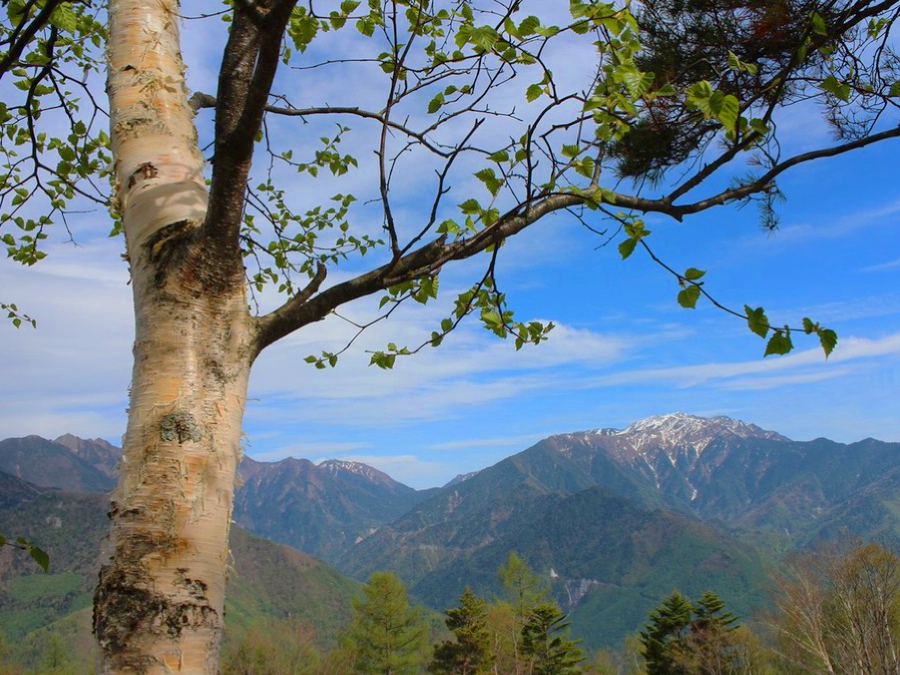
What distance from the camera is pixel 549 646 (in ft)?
137

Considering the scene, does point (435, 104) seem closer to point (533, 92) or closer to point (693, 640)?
point (533, 92)

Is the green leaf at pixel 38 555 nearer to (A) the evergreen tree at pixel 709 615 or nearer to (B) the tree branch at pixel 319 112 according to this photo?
(B) the tree branch at pixel 319 112

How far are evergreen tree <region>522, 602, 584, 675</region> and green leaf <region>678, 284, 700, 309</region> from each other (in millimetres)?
42694

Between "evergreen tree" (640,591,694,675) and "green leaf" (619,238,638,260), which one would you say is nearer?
"green leaf" (619,238,638,260)

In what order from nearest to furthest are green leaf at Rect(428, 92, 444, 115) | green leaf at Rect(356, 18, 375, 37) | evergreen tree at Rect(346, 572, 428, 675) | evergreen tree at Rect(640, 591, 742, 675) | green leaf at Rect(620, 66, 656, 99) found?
1. green leaf at Rect(620, 66, 656, 99)
2. green leaf at Rect(428, 92, 444, 115)
3. green leaf at Rect(356, 18, 375, 37)
4. evergreen tree at Rect(640, 591, 742, 675)
5. evergreen tree at Rect(346, 572, 428, 675)

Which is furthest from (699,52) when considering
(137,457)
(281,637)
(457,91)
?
(281,637)

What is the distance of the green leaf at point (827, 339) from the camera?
5.60ft

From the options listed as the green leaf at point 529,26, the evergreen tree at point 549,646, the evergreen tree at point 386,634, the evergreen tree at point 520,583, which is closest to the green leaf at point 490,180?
the green leaf at point 529,26

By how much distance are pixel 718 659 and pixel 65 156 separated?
39.4 meters

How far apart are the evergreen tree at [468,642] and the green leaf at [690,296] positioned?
145 ft

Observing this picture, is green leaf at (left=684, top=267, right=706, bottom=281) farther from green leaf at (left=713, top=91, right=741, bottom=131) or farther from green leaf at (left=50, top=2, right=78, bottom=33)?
green leaf at (left=50, top=2, right=78, bottom=33)

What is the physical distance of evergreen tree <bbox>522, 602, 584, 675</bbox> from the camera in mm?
41000

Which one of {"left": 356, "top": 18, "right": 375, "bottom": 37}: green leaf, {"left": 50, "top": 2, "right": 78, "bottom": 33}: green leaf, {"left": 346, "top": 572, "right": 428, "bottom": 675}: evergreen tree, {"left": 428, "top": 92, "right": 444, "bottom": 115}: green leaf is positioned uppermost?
{"left": 50, "top": 2, "right": 78, "bottom": 33}: green leaf

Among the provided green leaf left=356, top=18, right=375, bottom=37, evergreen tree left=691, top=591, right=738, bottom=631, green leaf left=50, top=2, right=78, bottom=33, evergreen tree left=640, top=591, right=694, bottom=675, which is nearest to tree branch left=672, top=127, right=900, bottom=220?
green leaf left=356, top=18, right=375, bottom=37
